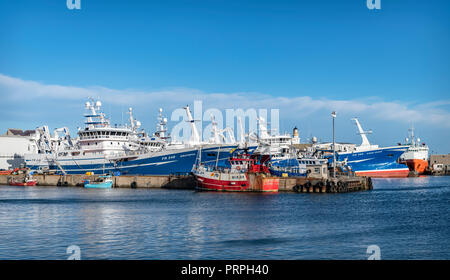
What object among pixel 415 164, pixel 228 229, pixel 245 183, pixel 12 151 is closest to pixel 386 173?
pixel 415 164

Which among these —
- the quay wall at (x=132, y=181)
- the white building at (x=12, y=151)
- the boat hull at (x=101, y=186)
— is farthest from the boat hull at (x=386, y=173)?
the white building at (x=12, y=151)

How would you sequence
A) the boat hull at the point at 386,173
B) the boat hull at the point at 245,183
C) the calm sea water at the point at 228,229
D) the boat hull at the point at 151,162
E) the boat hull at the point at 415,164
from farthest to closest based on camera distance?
the boat hull at the point at 415,164 → the boat hull at the point at 386,173 → the boat hull at the point at 151,162 → the boat hull at the point at 245,183 → the calm sea water at the point at 228,229

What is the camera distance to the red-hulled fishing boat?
60.5 metres

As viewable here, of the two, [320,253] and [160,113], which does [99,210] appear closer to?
[320,253]

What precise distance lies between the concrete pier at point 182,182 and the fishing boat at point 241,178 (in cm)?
387

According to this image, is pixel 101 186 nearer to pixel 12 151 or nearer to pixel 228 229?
pixel 228 229

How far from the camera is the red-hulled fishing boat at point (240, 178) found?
198 feet

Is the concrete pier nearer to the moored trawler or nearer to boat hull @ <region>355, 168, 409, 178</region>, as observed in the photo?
the moored trawler

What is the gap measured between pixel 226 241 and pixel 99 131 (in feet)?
218

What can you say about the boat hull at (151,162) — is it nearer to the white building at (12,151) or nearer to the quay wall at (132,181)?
the quay wall at (132,181)

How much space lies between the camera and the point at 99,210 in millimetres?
43594

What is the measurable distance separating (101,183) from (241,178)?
29810 mm

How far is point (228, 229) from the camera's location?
31562mm
